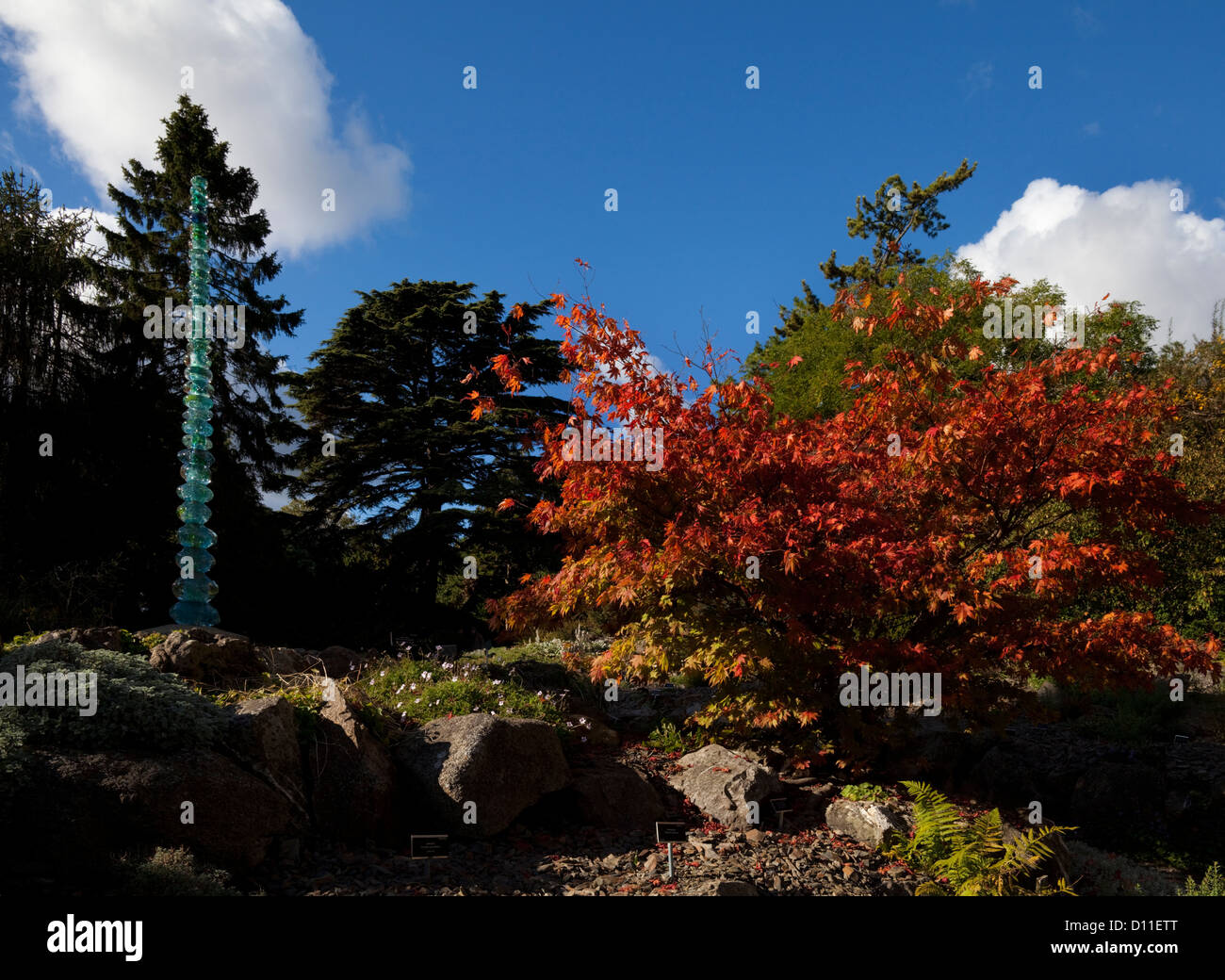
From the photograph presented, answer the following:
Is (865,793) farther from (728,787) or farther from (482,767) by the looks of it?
(482,767)

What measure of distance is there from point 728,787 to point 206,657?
4.96m

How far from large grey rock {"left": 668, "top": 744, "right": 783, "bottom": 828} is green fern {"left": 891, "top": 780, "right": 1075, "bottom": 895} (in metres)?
1.15

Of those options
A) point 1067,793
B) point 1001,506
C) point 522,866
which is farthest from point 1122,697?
point 522,866

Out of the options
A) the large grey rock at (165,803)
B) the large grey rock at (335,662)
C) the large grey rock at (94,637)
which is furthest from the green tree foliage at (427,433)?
the large grey rock at (165,803)

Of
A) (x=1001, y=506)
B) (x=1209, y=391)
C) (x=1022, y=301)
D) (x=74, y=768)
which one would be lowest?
(x=74, y=768)

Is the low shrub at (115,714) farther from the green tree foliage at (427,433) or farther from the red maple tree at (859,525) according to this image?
the green tree foliage at (427,433)

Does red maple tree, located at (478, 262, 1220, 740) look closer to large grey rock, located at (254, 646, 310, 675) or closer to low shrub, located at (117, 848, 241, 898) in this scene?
large grey rock, located at (254, 646, 310, 675)

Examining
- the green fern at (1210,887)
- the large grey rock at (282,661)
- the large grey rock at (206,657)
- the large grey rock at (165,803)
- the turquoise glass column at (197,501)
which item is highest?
the turquoise glass column at (197,501)

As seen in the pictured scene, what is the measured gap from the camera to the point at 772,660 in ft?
23.5

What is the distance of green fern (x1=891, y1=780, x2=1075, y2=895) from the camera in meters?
5.25

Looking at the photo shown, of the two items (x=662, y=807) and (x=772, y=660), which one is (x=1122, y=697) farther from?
(x=662, y=807)

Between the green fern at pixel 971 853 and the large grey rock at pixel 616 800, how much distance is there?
6.28 ft

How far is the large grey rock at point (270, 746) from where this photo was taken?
5297mm
